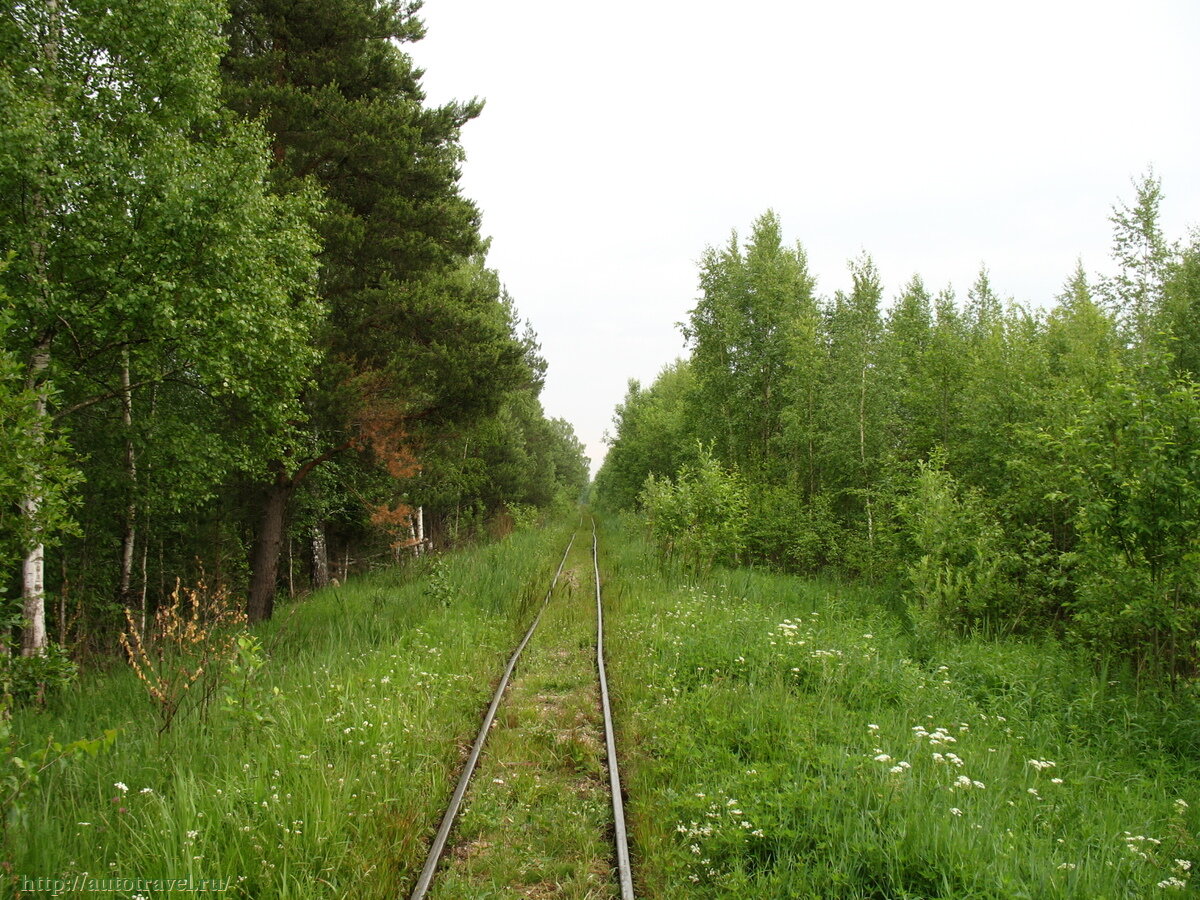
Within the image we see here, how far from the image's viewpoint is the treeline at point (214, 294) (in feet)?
22.4

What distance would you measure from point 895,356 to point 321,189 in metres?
14.2

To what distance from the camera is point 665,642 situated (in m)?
8.27

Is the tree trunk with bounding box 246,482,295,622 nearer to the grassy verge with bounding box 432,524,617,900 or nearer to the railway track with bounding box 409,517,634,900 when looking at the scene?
the railway track with bounding box 409,517,634,900

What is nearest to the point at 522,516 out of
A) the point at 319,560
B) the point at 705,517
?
the point at 319,560

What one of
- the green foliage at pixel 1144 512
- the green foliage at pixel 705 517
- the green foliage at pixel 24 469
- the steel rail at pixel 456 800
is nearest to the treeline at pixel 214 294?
the green foliage at pixel 24 469

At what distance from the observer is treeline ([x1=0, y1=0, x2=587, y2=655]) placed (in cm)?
682

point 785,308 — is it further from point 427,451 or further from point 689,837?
point 689,837

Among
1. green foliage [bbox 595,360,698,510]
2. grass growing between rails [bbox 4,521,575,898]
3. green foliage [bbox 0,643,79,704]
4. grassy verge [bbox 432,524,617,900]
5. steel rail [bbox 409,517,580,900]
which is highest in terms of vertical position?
green foliage [bbox 595,360,698,510]

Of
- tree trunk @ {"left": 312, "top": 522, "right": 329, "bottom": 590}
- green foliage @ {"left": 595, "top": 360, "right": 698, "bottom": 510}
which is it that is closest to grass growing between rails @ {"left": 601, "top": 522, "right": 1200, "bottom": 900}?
tree trunk @ {"left": 312, "top": 522, "right": 329, "bottom": 590}

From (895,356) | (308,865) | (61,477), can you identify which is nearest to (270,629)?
(61,477)

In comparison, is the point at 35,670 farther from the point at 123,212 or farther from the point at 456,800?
the point at 123,212

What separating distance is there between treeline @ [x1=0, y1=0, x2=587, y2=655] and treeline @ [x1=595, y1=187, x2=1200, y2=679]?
24.6ft

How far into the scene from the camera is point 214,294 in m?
7.66

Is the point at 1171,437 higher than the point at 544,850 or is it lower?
higher
